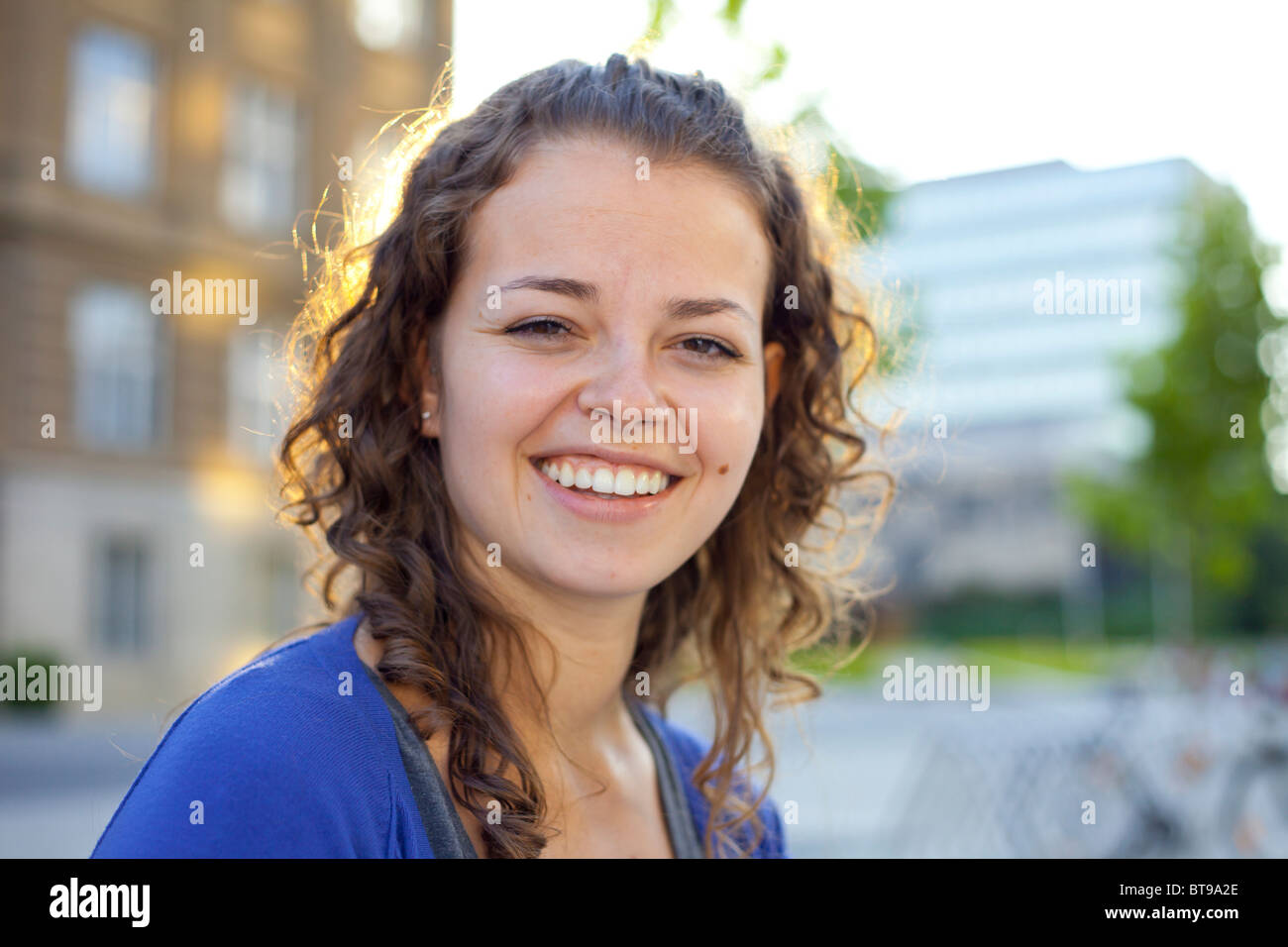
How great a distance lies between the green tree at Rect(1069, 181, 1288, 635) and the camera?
13.8 m

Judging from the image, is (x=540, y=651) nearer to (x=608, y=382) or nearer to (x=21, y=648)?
(x=608, y=382)

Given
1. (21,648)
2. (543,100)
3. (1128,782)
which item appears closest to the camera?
(543,100)

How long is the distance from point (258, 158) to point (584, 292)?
60.9 ft

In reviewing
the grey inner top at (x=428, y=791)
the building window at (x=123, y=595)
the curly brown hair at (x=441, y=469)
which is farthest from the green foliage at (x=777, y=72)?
the building window at (x=123, y=595)

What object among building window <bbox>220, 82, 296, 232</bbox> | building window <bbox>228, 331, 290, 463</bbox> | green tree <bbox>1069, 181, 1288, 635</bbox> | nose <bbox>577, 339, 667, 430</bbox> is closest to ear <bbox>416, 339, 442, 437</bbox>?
nose <bbox>577, 339, 667, 430</bbox>

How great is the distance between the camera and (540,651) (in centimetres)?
196

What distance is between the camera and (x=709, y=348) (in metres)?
1.88

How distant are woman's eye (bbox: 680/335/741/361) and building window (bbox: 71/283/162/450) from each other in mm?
16769

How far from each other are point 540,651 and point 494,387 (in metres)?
0.48

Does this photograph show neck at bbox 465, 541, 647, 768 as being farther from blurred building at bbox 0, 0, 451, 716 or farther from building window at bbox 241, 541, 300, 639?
building window at bbox 241, 541, 300, 639

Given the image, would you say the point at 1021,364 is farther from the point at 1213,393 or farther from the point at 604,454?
the point at 604,454

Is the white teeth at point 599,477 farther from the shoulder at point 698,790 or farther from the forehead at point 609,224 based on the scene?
the shoulder at point 698,790

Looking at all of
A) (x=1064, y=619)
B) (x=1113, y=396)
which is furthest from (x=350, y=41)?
(x=1064, y=619)

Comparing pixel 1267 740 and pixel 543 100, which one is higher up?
pixel 543 100
